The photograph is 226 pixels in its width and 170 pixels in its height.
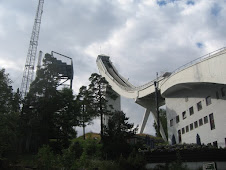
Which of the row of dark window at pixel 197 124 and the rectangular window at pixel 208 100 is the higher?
the rectangular window at pixel 208 100

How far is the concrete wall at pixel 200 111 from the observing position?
29766mm

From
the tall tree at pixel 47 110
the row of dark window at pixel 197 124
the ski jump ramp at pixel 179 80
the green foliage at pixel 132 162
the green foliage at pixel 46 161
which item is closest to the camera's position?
the green foliage at pixel 46 161

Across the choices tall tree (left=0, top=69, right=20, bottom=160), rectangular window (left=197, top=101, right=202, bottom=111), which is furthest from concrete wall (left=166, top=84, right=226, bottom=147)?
tall tree (left=0, top=69, right=20, bottom=160)

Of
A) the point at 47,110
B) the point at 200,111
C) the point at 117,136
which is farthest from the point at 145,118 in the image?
the point at 117,136

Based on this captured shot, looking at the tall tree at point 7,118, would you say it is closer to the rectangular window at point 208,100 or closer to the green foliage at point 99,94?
the green foliage at point 99,94

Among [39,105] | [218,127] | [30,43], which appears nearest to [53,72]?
[39,105]

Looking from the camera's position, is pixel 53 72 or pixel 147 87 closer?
pixel 53 72

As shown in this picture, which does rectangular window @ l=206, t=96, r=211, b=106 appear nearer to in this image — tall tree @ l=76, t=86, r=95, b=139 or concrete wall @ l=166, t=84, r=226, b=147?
concrete wall @ l=166, t=84, r=226, b=147

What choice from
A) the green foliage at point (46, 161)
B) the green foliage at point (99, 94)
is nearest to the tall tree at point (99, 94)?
the green foliage at point (99, 94)

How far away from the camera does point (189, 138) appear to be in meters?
36.3

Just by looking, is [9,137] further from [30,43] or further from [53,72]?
[30,43]

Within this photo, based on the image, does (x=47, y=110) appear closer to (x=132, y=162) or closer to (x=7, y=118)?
(x=7, y=118)

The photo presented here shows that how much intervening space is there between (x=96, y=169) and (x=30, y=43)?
4533 centimetres

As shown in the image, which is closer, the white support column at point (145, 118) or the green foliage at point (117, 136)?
the green foliage at point (117, 136)
